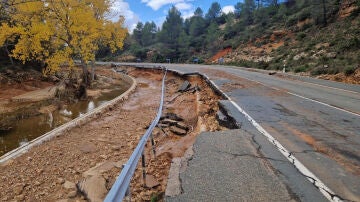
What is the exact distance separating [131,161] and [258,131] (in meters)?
3.91

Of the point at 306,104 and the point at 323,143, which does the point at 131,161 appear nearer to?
the point at 323,143

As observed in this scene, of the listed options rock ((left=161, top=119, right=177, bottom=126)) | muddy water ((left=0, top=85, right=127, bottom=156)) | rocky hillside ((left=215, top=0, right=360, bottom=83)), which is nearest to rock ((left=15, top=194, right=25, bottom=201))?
muddy water ((left=0, top=85, right=127, bottom=156))

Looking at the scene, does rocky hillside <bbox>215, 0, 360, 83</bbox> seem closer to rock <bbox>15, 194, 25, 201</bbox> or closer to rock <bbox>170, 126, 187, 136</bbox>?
rock <bbox>170, 126, 187, 136</bbox>

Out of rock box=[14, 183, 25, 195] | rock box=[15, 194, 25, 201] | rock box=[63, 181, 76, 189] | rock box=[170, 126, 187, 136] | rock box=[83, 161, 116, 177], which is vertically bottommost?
rock box=[15, 194, 25, 201]

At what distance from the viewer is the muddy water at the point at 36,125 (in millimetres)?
11399

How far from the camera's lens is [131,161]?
412 cm

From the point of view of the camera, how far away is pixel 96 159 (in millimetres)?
8148

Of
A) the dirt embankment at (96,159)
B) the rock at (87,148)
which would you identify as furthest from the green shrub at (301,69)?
the rock at (87,148)

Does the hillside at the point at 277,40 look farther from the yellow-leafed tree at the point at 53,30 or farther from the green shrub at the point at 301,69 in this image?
the yellow-leafed tree at the point at 53,30

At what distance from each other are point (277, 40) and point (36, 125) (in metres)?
45.9

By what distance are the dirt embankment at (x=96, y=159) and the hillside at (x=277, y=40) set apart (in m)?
14.3

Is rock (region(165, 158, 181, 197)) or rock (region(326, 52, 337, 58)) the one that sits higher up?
rock (region(326, 52, 337, 58))

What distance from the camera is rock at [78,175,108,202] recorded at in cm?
562

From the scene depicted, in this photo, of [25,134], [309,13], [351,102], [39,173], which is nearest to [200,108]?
[351,102]
